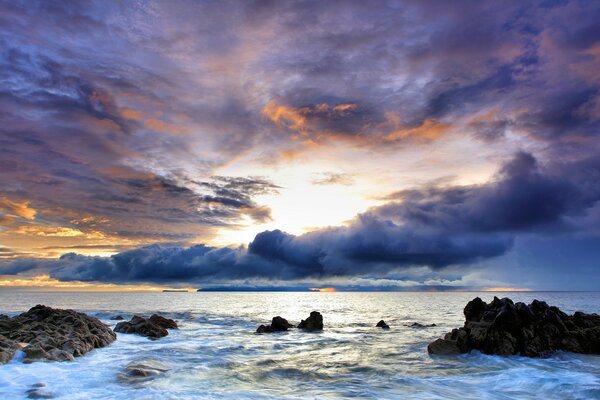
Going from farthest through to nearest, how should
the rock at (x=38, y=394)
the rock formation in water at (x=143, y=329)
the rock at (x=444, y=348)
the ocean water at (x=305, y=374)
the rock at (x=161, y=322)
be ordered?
the rock at (x=161, y=322) → the rock formation in water at (x=143, y=329) → the rock at (x=444, y=348) → the ocean water at (x=305, y=374) → the rock at (x=38, y=394)

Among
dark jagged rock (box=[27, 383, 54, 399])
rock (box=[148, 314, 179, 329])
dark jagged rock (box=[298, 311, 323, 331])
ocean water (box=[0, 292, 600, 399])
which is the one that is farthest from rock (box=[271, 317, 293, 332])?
dark jagged rock (box=[27, 383, 54, 399])

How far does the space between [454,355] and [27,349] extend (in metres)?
27.0

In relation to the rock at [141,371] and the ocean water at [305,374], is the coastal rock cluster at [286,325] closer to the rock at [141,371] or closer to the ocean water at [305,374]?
the ocean water at [305,374]

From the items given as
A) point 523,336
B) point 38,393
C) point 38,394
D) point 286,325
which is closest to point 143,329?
point 286,325

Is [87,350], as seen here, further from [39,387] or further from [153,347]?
[39,387]

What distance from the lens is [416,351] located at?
31.8 meters

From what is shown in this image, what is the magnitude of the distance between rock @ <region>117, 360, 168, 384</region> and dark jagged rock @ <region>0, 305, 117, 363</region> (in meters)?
4.11

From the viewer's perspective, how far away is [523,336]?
2895 cm

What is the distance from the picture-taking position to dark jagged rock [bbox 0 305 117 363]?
22.6m

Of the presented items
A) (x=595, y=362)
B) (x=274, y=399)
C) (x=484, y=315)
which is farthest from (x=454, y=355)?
(x=274, y=399)

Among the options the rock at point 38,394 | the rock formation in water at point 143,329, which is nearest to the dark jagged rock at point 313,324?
the rock formation in water at point 143,329

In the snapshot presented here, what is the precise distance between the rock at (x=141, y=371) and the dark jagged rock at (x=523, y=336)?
19.3 meters

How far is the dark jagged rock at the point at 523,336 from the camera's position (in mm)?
28438

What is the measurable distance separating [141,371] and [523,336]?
83.5ft
